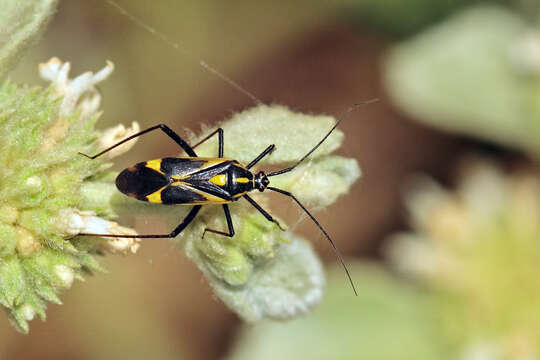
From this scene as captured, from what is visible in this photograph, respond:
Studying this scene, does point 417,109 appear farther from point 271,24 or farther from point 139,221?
point 139,221

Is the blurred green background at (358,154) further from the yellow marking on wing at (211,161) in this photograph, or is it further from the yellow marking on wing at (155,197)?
the yellow marking on wing at (155,197)

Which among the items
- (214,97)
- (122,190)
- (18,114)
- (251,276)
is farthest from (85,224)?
(214,97)

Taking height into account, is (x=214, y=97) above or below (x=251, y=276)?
below

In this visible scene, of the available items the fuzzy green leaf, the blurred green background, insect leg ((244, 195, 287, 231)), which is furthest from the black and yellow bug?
the blurred green background

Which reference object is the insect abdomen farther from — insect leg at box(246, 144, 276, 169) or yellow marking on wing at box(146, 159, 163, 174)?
insect leg at box(246, 144, 276, 169)

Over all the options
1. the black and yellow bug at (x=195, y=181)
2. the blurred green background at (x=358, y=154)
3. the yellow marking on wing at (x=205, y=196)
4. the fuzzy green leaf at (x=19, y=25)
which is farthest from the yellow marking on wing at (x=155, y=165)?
the blurred green background at (x=358, y=154)

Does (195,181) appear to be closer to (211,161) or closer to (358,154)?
(211,161)
